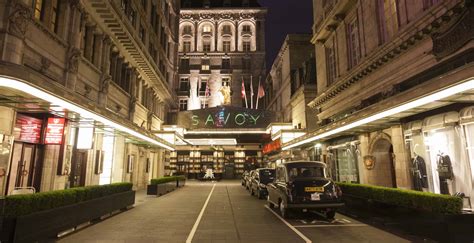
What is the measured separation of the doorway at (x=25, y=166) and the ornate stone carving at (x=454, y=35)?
709 inches

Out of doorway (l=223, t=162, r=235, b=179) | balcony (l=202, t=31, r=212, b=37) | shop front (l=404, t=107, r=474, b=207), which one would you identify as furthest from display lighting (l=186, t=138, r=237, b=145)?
balcony (l=202, t=31, r=212, b=37)

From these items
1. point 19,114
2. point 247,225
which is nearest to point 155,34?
point 19,114

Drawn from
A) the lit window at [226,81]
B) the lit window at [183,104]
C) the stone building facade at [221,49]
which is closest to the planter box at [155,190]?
the lit window at [183,104]

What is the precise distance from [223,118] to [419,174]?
100ft

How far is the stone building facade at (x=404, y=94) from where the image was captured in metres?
10.1

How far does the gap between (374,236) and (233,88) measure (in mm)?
55602

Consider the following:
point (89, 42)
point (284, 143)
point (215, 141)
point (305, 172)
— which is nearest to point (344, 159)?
point (284, 143)

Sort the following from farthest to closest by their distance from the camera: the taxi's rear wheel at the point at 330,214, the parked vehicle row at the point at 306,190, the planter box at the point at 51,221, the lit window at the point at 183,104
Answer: the lit window at the point at 183,104, the taxi's rear wheel at the point at 330,214, the parked vehicle row at the point at 306,190, the planter box at the point at 51,221

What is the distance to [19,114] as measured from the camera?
11.9 m

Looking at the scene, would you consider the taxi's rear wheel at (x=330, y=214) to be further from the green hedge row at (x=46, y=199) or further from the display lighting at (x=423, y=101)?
the green hedge row at (x=46, y=199)

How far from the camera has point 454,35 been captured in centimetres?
1064

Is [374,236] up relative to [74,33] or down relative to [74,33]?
down

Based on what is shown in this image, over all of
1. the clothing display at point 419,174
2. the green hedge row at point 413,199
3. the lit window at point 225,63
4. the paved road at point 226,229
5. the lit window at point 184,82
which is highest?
the lit window at point 225,63

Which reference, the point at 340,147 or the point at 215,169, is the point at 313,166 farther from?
the point at 215,169
